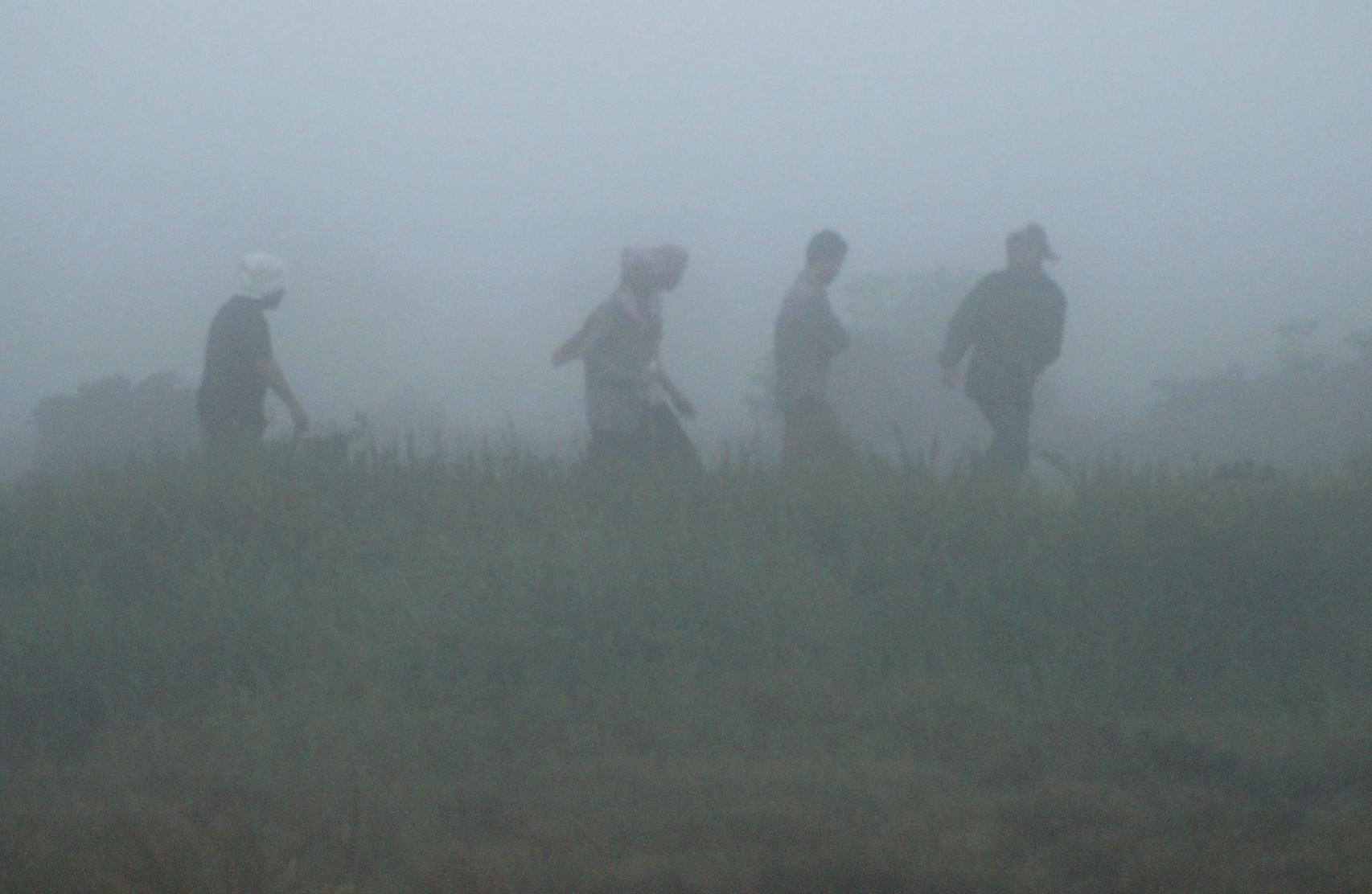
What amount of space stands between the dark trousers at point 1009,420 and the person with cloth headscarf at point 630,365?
196 centimetres

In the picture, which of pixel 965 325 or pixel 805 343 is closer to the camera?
pixel 805 343

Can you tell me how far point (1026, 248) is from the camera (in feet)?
31.9

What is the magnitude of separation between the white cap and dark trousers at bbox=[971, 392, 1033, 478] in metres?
4.20

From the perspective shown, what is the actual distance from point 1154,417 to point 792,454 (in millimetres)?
10612

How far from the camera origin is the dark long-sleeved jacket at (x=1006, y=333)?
31.5 ft

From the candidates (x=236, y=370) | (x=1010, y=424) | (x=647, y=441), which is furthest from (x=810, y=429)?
(x=236, y=370)

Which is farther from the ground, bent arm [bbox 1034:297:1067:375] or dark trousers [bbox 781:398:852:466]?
bent arm [bbox 1034:297:1067:375]

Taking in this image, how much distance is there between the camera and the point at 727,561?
22.2ft

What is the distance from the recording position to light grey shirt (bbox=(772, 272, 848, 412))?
9.16m

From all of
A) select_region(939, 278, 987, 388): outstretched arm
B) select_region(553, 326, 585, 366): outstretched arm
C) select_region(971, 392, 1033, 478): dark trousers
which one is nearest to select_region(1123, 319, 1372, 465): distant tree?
select_region(971, 392, 1033, 478): dark trousers

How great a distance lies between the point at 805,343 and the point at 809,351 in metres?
0.05

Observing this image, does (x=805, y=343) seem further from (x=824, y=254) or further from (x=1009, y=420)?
(x=1009, y=420)

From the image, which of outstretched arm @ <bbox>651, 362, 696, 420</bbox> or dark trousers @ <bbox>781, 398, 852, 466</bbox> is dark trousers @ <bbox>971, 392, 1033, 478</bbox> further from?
outstretched arm @ <bbox>651, 362, 696, 420</bbox>

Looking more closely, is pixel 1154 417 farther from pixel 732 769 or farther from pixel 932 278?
pixel 732 769
